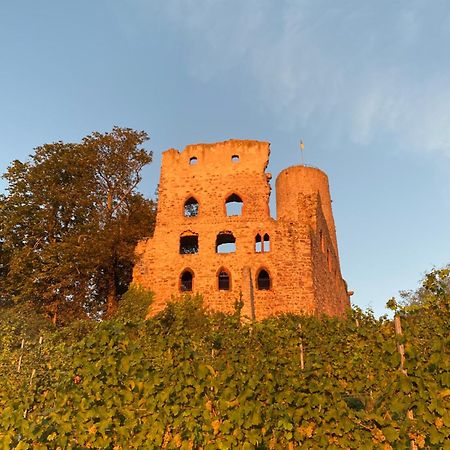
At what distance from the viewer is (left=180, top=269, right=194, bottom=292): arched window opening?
18.3 m

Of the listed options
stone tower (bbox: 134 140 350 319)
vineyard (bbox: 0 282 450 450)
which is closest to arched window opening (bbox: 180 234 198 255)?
stone tower (bbox: 134 140 350 319)

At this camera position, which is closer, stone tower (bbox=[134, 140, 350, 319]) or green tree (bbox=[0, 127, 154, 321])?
stone tower (bbox=[134, 140, 350, 319])

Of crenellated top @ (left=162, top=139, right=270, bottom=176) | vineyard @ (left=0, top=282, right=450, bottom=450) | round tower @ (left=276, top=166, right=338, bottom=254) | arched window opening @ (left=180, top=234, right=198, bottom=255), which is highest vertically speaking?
round tower @ (left=276, top=166, right=338, bottom=254)

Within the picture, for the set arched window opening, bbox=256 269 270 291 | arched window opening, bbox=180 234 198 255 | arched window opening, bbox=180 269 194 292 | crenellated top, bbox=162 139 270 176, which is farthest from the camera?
crenellated top, bbox=162 139 270 176

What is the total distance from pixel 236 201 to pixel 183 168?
3106 mm

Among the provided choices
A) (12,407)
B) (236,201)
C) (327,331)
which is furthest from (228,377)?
(236,201)

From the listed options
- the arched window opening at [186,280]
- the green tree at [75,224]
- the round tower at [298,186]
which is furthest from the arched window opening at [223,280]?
the round tower at [298,186]

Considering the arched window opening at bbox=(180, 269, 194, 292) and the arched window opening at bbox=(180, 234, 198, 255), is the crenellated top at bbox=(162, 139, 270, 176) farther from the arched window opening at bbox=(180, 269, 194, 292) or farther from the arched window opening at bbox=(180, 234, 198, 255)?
the arched window opening at bbox=(180, 269, 194, 292)

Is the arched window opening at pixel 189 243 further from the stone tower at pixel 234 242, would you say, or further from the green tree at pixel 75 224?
the green tree at pixel 75 224

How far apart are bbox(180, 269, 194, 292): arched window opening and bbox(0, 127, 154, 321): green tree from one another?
2.92m

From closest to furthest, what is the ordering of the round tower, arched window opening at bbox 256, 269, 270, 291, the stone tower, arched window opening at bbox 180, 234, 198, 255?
the stone tower < arched window opening at bbox 256, 269, 270, 291 < arched window opening at bbox 180, 234, 198, 255 < the round tower

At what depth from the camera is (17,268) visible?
1873cm

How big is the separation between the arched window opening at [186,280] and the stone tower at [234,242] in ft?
0.11

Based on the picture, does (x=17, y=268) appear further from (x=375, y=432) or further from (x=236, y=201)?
(x=375, y=432)
